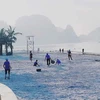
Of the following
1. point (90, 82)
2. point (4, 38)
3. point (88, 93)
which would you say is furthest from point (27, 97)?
point (4, 38)

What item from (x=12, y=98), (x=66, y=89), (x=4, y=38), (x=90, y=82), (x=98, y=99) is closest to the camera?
(x=12, y=98)

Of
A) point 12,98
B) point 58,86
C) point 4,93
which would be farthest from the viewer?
point 58,86

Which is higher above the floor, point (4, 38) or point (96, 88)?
point (4, 38)

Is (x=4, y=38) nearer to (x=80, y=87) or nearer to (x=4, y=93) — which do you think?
(x=80, y=87)

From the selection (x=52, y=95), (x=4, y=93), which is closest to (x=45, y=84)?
(x=52, y=95)

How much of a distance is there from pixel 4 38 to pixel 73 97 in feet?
152

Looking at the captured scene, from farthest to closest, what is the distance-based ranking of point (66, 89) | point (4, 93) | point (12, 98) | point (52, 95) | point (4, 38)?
point (4, 38) < point (66, 89) < point (52, 95) < point (4, 93) < point (12, 98)

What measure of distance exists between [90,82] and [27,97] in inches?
244

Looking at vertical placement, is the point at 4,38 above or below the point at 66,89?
above

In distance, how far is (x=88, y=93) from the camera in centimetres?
1510

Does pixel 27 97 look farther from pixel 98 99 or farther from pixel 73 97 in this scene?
pixel 98 99

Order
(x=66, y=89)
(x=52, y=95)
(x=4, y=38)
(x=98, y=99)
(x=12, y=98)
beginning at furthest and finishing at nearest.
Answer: (x=4, y=38), (x=66, y=89), (x=52, y=95), (x=98, y=99), (x=12, y=98)

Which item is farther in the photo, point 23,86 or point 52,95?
point 23,86

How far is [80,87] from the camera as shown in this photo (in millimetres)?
17156
